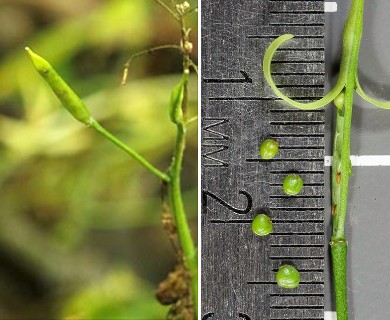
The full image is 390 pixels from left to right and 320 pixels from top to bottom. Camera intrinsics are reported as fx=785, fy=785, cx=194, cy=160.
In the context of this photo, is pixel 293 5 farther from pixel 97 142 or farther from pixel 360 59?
pixel 97 142

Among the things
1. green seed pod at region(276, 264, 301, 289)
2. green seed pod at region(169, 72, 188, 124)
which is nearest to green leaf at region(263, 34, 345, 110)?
green seed pod at region(169, 72, 188, 124)

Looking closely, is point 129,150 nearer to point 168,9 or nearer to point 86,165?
point 86,165

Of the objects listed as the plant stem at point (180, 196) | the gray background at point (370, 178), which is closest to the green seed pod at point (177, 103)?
the plant stem at point (180, 196)

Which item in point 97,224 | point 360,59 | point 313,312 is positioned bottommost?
point 313,312

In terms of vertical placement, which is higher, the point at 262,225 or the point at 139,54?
the point at 139,54

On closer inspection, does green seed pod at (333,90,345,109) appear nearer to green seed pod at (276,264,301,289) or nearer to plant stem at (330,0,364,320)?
plant stem at (330,0,364,320)

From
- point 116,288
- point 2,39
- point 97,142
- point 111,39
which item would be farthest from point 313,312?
point 2,39

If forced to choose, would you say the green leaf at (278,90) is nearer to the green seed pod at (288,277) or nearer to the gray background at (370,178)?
the gray background at (370,178)

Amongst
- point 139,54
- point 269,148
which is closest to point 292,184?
point 269,148
